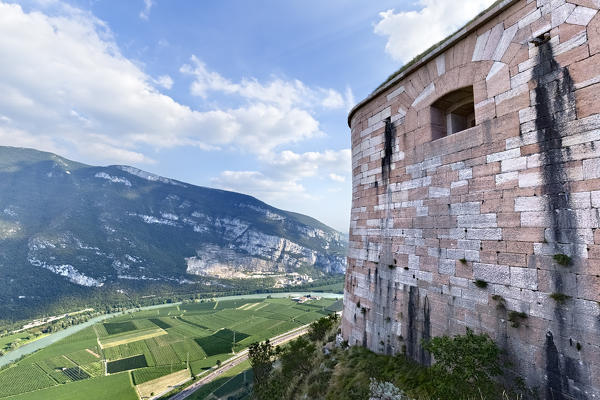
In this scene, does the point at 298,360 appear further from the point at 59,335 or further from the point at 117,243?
the point at 117,243

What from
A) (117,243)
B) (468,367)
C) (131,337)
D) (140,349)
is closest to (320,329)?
(468,367)

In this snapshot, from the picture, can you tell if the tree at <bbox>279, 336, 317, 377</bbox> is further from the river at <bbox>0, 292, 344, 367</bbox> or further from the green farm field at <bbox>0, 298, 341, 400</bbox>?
the river at <bbox>0, 292, 344, 367</bbox>

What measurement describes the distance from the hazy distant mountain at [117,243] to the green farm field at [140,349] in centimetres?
4132

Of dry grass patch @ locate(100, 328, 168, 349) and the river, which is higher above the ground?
dry grass patch @ locate(100, 328, 168, 349)

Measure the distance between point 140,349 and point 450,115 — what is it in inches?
3250

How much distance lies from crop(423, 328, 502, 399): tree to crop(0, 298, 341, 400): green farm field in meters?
59.0

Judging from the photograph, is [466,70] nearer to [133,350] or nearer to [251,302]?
[133,350]

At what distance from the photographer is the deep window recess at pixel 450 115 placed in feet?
23.0

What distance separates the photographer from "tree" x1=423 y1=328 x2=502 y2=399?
15.5 ft

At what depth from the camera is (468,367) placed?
4.77m

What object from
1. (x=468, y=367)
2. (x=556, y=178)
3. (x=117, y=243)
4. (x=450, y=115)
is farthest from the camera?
(x=117, y=243)

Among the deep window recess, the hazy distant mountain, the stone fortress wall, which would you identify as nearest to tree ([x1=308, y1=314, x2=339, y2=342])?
the stone fortress wall

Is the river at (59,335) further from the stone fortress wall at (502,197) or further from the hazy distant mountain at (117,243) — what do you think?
the stone fortress wall at (502,197)

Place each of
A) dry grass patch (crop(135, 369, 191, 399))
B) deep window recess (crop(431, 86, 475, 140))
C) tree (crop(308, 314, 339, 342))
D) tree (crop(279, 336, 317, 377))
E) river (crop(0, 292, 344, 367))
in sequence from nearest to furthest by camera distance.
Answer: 1. deep window recess (crop(431, 86, 475, 140))
2. tree (crop(279, 336, 317, 377))
3. tree (crop(308, 314, 339, 342))
4. dry grass patch (crop(135, 369, 191, 399))
5. river (crop(0, 292, 344, 367))
